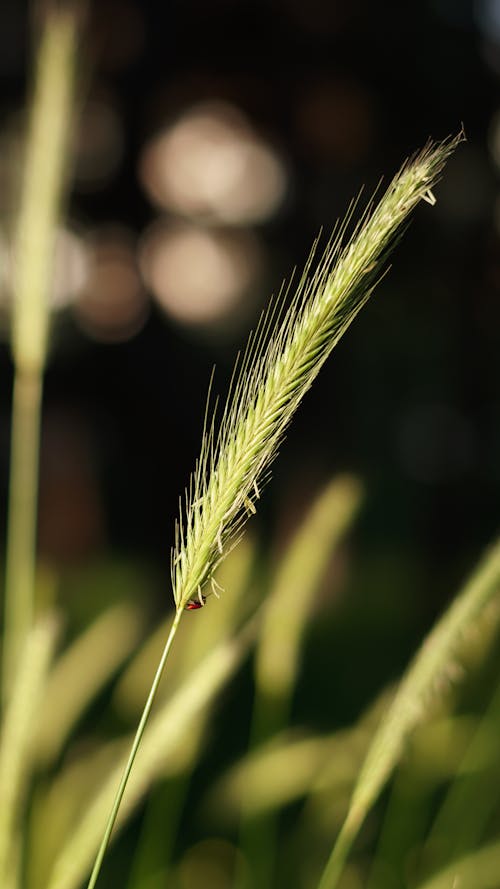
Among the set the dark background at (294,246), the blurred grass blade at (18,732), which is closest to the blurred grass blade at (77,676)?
the blurred grass blade at (18,732)

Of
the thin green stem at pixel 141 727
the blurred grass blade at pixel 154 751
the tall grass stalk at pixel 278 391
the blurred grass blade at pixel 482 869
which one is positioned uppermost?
the tall grass stalk at pixel 278 391

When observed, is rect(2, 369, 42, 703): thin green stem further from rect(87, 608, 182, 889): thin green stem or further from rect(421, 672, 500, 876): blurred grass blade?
rect(421, 672, 500, 876): blurred grass blade

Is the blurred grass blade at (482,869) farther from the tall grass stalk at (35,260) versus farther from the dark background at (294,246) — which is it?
the dark background at (294,246)

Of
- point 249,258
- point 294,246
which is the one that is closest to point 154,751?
point 294,246

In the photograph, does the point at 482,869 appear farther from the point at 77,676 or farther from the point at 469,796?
the point at 77,676

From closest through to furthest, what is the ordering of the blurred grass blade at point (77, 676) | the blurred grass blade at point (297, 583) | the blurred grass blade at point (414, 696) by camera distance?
1. the blurred grass blade at point (414, 696)
2. the blurred grass blade at point (297, 583)
3. the blurred grass blade at point (77, 676)

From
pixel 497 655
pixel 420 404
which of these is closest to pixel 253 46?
pixel 420 404
